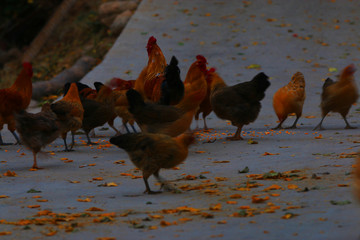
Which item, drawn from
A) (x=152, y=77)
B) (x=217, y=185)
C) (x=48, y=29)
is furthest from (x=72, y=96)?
(x=48, y=29)

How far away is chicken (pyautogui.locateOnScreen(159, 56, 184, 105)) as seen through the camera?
8.44m

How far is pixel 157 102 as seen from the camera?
29.2ft

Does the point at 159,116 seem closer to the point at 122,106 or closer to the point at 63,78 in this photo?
the point at 122,106

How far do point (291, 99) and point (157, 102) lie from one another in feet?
9.48

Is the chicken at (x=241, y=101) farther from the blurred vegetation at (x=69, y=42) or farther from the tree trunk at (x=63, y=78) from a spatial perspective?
the blurred vegetation at (x=69, y=42)

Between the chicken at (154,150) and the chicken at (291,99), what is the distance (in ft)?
15.7

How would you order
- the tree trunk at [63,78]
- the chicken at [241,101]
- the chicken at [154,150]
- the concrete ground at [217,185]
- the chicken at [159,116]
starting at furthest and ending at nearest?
1. the tree trunk at [63,78]
2. the chicken at [241,101]
3. the chicken at [159,116]
4. the chicken at [154,150]
5. the concrete ground at [217,185]

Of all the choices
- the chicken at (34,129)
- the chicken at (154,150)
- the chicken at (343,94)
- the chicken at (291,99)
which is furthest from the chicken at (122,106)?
the chicken at (154,150)

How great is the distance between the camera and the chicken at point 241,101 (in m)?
9.44

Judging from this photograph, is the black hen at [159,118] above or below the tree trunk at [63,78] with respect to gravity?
above

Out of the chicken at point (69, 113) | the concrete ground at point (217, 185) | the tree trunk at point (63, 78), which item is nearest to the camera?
the concrete ground at point (217, 185)

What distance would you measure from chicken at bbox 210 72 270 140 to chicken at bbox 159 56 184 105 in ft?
3.91

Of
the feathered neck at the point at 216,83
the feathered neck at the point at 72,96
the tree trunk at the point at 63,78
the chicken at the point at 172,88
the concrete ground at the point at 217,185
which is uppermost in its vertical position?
the chicken at the point at 172,88

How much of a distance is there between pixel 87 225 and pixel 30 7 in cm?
2025
